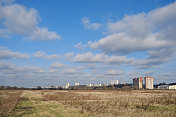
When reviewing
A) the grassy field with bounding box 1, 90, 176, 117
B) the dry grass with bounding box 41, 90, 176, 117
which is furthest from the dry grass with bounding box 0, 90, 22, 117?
the dry grass with bounding box 41, 90, 176, 117

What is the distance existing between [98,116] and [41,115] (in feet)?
17.7

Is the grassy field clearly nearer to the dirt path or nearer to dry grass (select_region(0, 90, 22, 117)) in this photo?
the dirt path

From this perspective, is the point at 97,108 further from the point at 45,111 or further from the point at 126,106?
the point at 45,111

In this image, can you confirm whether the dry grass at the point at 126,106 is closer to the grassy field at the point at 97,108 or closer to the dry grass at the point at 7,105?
the grassy field at the point at 97,108

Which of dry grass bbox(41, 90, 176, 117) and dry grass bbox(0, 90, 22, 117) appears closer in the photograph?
dry grass bbox(0, 90, 22, 117)

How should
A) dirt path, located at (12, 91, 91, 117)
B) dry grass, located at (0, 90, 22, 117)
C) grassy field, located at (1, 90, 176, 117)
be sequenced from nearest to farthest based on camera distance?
dry grass, located at (0, 90, 22, 117)
dirt path, located at (12, 91, 91, 117)
grassy field, located at (1, 90, 176, 117)

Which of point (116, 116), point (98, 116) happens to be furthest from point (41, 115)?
point (116, 116)

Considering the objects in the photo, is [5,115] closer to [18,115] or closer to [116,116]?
[18,115]

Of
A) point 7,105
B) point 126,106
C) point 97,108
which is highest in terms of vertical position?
point 7,105

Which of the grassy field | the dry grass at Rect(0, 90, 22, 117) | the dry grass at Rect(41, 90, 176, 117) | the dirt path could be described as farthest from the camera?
the dry grass at Rect(41, 90, 176, 117)

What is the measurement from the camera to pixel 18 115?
15.1 m

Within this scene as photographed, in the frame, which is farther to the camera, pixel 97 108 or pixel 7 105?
pixel 7 105

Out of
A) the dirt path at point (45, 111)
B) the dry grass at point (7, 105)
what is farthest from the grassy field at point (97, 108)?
the dry grass at point (7, 105)

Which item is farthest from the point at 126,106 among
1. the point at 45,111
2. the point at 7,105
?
the point at 7,105
